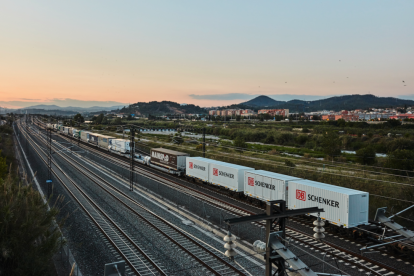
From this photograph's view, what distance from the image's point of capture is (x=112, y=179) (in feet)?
119

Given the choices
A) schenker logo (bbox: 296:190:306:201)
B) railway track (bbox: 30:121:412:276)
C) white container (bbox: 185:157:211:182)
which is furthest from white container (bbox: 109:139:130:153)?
schenker logo (bbox: 296:190:306:201)

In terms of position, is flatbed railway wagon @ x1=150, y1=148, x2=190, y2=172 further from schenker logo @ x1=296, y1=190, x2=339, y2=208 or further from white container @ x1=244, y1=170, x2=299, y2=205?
schenker logo @ x1=296, y1=190, x2=339, y2=208

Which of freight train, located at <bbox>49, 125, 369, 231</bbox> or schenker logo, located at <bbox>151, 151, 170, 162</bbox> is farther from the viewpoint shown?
schenker logo, located at <bbox>151, 151, 170, 162</bbox>

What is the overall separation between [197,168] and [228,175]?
6145 mm

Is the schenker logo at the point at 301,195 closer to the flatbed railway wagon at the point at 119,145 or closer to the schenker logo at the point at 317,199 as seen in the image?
the schenker logo at the point at 317,199

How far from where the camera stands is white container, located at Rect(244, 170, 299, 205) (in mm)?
22234

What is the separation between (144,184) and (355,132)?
6050 cm

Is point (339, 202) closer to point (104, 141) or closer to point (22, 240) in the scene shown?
point (22, 240)

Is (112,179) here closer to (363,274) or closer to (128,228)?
(128,228)

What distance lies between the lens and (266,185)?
23.9 m

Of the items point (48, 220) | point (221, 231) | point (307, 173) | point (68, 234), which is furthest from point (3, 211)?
point (307, 173)

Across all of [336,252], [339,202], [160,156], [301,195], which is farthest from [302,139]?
[336,252]

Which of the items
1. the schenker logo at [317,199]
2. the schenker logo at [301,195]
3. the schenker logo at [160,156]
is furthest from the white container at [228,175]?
the schenker logo at [160,156]

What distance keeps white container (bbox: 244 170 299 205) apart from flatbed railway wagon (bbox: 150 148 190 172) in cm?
1360
